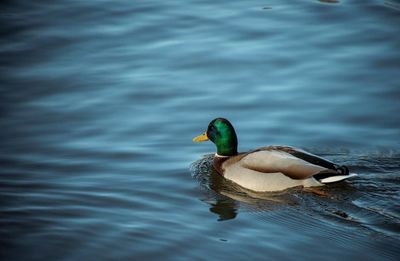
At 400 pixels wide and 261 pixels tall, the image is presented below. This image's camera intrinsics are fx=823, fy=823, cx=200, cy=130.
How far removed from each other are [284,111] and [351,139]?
1.26 m

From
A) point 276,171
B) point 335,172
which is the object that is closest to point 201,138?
point 276,171

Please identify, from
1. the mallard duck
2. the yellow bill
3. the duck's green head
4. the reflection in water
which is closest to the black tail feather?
the mallard duck

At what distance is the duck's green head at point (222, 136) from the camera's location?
995cm

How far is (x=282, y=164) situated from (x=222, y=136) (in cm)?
102

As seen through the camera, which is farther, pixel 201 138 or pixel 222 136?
pixel 201 138

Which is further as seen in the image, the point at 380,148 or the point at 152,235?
the point at 380,148

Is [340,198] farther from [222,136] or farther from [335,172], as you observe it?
[222,136]

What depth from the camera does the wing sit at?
9180mm

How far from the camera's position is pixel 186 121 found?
36.4 ft

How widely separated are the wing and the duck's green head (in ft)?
1.97

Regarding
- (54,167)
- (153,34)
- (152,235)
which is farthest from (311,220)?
(153,34)

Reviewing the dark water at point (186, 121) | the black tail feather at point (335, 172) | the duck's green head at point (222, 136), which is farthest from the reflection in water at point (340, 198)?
the duck's green head at point (222, 136)

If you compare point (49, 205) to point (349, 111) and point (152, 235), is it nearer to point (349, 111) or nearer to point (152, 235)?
point (152, 235)

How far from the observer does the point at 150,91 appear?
12.2 metres
